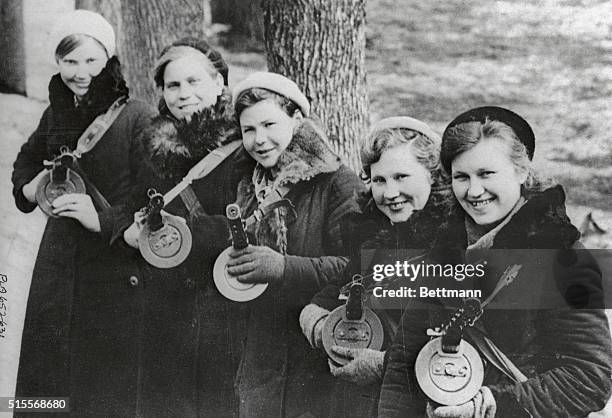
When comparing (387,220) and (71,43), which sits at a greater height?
(71,43)

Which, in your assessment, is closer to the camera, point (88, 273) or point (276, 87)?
point (276, 87)

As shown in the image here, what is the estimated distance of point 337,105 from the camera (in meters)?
4.79

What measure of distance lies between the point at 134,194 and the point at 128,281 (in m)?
0.45

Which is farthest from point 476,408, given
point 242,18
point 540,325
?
point 242,18

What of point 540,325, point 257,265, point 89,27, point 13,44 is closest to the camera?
point 540,325

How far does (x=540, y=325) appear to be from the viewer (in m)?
4.62

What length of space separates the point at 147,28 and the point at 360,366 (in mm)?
2058

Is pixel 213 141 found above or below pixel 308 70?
below

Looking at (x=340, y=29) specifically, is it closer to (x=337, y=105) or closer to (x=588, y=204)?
(x=337, y=105)

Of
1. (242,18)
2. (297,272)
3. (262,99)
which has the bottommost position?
(297,272)

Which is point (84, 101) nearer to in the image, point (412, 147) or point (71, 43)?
point (71, 43)

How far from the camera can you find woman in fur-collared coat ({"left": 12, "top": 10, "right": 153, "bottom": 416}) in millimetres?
4848

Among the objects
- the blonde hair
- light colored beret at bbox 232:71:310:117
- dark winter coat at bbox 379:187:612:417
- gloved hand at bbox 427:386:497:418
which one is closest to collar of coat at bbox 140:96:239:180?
light colored beret at bbox 232:71:310:117

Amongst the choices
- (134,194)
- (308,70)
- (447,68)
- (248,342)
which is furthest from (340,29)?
(248,342)
